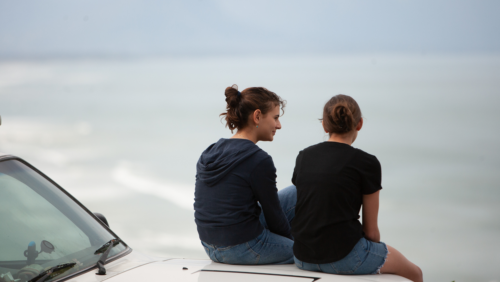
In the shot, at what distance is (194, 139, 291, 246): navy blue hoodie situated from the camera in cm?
255

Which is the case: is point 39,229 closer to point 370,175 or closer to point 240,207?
point 240,207

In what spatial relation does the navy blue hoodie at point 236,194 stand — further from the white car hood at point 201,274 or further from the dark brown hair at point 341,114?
the dark brown hair at point 341,114

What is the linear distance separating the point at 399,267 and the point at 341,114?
80 cm

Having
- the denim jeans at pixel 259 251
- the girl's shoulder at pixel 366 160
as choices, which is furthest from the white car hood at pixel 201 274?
the girl's shoulder at pixel 366 160

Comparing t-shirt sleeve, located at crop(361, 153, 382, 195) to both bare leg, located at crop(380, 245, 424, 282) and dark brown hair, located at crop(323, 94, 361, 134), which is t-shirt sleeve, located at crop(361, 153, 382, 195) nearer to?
dark brown hair, located at crop(323, 94, 361, 134)

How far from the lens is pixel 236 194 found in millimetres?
2557

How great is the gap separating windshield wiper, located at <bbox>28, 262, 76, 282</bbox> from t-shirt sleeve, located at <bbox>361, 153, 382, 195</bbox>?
1.38 metres

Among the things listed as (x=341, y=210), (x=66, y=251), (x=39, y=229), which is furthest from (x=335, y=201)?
(x=39, y=229)

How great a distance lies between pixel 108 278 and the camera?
6.78 feet

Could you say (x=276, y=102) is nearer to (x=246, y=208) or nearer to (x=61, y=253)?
(x=246, y=208)

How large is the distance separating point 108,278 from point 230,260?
2.26 feet

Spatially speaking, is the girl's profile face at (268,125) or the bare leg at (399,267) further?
the girl's profile face at (268,125)

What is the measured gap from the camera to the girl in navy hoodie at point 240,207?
255 centimetres

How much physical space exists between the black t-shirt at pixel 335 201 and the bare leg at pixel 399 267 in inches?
7.2
